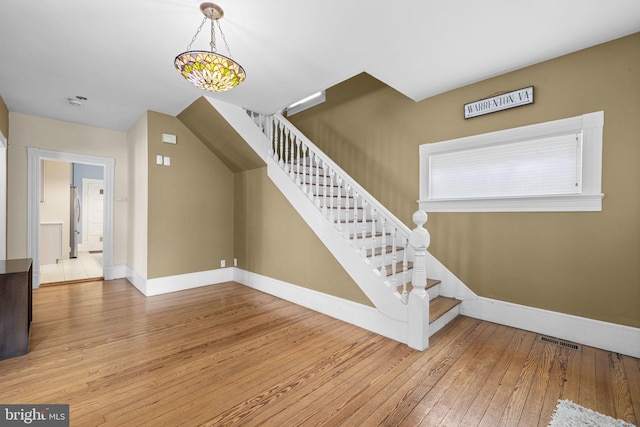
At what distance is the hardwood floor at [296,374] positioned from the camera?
1745 millimetres

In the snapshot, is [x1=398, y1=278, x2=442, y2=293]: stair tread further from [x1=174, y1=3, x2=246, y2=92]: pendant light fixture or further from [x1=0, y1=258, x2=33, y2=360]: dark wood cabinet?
[x1=0, y1=258, x2=33, y2=360]: dark wood cabinet

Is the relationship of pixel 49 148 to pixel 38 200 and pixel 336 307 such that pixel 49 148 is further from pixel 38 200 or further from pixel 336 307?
pixel 336 307

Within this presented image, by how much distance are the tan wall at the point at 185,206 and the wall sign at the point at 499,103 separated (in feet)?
13.0

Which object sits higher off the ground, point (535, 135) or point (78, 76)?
point (78, 76)

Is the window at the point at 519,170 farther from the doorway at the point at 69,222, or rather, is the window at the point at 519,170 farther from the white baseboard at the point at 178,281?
the doorway at the point at 69,222

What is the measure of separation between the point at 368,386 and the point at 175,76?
3643 mm

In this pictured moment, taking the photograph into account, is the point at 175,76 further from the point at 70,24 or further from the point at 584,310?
the point at 584,310

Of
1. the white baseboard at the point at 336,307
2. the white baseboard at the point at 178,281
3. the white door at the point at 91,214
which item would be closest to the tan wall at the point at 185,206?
the white baseboard at the point at 178,281

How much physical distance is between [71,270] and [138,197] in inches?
111

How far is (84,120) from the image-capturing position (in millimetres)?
4594

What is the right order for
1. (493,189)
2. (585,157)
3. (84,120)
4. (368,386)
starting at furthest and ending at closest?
(84,120)
(493,189)
(585,157)
(368,386)

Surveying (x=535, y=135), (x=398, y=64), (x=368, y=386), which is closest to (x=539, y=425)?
(x=368, y=386)

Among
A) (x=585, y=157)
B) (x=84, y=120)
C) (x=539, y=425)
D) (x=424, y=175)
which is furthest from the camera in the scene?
(x=84, y=120)
